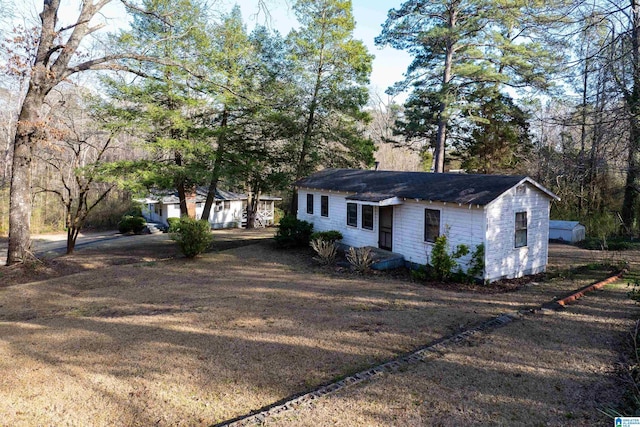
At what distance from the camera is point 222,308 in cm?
832

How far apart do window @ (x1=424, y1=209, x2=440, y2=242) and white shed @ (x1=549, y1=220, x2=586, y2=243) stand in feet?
31.0

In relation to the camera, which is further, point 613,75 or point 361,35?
point 361,35

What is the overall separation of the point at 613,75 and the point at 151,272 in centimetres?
1264

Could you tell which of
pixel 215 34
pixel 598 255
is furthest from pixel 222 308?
pixel 598 255

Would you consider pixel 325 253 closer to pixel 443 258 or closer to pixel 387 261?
pixel 387 261

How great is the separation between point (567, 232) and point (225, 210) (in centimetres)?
2424

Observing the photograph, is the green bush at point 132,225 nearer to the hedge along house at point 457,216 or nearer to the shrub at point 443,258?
the hedge along house at point 457,216

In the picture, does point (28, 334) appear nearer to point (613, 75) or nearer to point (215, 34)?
point (613, 75)

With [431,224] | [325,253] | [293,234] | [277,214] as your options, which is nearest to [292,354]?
[431,224]

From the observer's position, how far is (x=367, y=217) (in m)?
14.5

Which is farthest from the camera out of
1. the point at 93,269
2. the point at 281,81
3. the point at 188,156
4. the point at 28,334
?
the point at 281,81

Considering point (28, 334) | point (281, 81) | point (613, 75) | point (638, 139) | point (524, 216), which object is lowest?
point (28, 334)

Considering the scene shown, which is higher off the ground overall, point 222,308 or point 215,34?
point 215,34

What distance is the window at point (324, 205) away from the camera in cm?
1652
